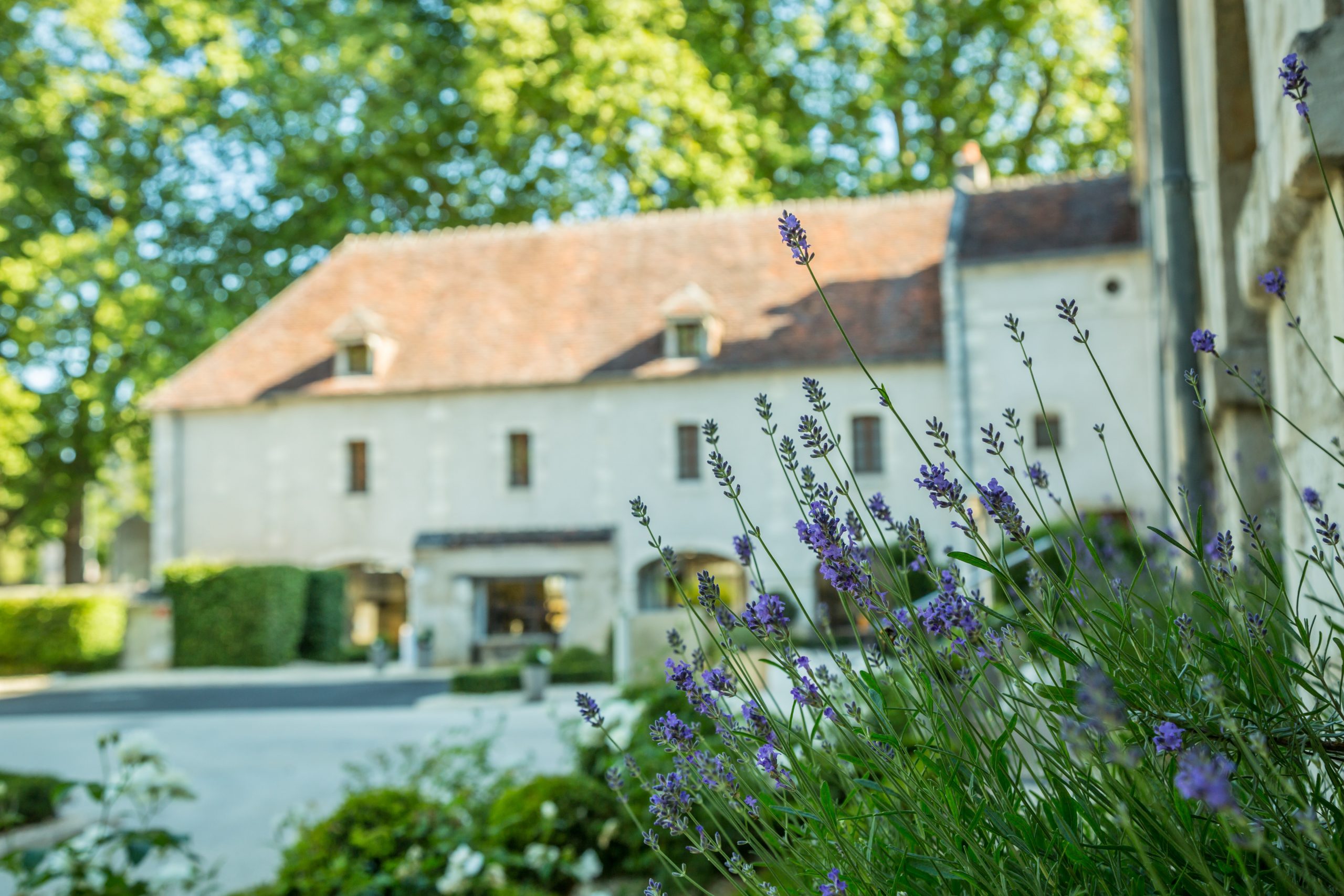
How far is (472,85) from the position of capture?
920 inches

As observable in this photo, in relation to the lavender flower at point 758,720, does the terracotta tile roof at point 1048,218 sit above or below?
above

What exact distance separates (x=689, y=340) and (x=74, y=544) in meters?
16.3

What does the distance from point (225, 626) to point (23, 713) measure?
5.24m

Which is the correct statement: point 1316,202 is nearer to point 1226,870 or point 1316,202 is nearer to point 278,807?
point 1226,870

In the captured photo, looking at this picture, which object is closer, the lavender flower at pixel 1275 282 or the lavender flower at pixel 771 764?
the lavender flower at pixel 771 764

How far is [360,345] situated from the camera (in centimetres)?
2164

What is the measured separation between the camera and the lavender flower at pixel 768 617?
1.36 meters

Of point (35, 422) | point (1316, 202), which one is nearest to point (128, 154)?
point (35, 422)

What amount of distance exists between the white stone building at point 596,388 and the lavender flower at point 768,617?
1650 centimetres

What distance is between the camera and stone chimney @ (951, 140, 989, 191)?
20.4 metres

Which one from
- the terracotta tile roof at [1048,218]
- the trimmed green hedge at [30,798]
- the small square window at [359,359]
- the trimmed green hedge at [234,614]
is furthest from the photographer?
the small square window at [359,359]

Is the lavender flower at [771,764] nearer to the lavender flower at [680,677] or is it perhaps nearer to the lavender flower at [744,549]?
the lavender flower at [680,677]

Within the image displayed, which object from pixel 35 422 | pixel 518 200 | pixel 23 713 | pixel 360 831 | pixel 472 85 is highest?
pixel 472 85

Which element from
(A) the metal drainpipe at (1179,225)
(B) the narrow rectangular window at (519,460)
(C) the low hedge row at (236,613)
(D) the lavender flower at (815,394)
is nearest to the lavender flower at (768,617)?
(D) the lavender flower at (815,394)
